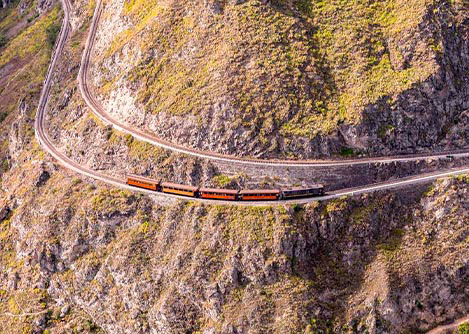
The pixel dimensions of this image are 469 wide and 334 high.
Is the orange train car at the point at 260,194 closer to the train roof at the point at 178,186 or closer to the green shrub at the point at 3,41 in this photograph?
the train roof at the point at 178,186

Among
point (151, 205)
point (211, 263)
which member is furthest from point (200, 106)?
point (211, 263)

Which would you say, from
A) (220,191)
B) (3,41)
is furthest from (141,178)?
(3,41)

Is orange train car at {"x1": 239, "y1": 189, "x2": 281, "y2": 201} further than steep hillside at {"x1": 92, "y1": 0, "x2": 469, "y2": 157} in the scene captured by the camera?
No

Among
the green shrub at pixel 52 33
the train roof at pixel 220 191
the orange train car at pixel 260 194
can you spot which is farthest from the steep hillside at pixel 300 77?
the green shrub at pixel 52 33

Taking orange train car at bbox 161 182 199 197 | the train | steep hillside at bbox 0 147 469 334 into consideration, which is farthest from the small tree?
orange train car at bbox 161 182 199 197

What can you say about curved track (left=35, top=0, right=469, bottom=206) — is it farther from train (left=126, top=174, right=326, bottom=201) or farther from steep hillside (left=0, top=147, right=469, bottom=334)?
steep hillside (left=0, top=147, right=469, bottom=334)

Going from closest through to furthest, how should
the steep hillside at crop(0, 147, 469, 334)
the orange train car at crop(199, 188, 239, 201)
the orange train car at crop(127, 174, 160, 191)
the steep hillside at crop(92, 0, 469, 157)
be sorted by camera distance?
the steep hillside at crop(0, 147, 469, 334)
the orange train car at crop(199, 188, 239, 201)
the orange train car at crop(127, 174, 160, 191)
the steep hillside at crop(92, 0, 469, 157)

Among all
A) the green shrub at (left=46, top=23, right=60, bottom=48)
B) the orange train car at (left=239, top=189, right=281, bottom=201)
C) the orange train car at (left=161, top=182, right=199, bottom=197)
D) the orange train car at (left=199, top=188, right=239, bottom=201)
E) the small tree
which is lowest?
the small tree

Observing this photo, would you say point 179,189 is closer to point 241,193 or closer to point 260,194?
point 241,193
